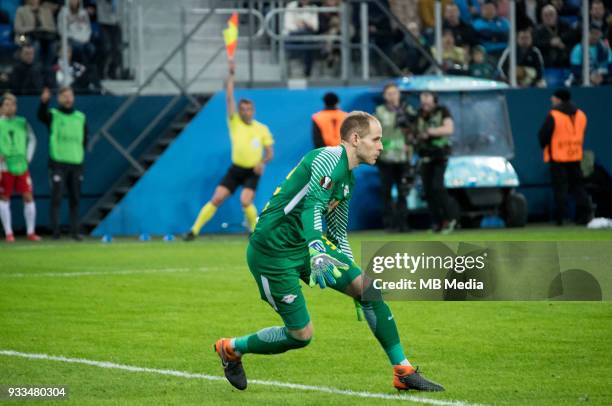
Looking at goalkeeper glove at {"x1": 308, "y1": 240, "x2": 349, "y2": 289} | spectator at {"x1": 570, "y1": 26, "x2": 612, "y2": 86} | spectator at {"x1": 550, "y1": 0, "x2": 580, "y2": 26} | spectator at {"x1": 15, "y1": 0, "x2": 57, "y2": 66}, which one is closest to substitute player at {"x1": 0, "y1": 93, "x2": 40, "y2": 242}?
spectator at {"x1": 15, "y1": 0, "x2": 57, "y2": 66}

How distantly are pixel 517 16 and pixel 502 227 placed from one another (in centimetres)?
469

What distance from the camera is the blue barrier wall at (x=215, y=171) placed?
2345 centimetres

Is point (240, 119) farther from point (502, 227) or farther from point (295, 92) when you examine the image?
point (502, 227)

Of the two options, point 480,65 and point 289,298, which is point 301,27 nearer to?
point 480,65

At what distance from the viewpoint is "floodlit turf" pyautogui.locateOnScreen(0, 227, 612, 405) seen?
341 inches

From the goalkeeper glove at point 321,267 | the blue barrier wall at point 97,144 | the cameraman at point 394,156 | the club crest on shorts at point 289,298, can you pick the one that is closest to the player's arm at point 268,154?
the cameraman at point 394,156

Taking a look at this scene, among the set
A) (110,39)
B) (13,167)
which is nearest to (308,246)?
(13,167)

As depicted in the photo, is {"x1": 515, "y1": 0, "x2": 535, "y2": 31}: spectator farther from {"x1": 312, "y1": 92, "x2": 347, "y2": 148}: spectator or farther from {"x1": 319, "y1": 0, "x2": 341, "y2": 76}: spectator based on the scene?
{"x1": 312, "y1": 92, "x2": 347, "y2": 148}: spectator

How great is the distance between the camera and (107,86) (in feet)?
81.3

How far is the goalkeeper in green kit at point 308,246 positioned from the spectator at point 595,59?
62.8 feet

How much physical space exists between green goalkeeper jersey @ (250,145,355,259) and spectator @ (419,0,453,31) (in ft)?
61.8

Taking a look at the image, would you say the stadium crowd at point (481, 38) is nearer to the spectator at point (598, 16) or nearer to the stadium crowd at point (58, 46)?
the spectator at point (598, 16)

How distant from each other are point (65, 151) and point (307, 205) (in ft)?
49.6

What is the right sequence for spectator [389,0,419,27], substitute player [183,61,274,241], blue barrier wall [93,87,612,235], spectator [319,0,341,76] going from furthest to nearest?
spectator [389,0,419,27]
spectator [319,0,341,76]
blue barrier wall [93,87,612,235]
substitute player [183,61,274,241]
